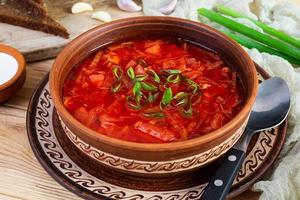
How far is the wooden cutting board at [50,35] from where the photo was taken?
98.9 inches

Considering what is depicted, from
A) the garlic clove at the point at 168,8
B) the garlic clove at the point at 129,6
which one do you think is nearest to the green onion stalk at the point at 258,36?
the garlic clove at the point at 168,8

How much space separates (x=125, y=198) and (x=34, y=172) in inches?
17.4

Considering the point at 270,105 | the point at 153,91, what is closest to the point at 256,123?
the point at 270,105

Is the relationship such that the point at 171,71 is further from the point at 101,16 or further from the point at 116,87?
the point at 101,16

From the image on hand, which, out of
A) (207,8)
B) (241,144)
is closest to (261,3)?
(207,8)

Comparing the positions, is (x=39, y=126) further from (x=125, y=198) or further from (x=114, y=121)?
(x=125, y=198)

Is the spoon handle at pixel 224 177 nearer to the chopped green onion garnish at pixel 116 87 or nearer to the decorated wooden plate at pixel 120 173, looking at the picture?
the decorated wooden plate at pixel 120 173

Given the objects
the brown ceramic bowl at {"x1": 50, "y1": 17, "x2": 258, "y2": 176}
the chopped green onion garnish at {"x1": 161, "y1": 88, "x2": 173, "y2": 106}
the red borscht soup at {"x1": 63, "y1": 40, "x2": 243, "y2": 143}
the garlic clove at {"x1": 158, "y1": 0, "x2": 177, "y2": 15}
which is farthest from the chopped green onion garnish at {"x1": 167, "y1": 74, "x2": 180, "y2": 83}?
the garlic clove at {"x1": 158, "y1": 0, "x2": 177, "y2": 15}

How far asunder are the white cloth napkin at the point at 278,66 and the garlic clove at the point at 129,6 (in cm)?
5

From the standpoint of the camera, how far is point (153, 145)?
1491 millimetres

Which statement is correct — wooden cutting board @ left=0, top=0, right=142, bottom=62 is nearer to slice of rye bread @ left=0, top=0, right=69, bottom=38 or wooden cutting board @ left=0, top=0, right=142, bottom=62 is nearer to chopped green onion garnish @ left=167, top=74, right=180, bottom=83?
slice of rye bread @ left=0, top=0, right=69, bottom=38

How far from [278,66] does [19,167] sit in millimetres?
1196

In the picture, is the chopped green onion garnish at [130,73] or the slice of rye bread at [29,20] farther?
the slice of rye bread at [29,20]

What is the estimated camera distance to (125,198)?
1579mm
